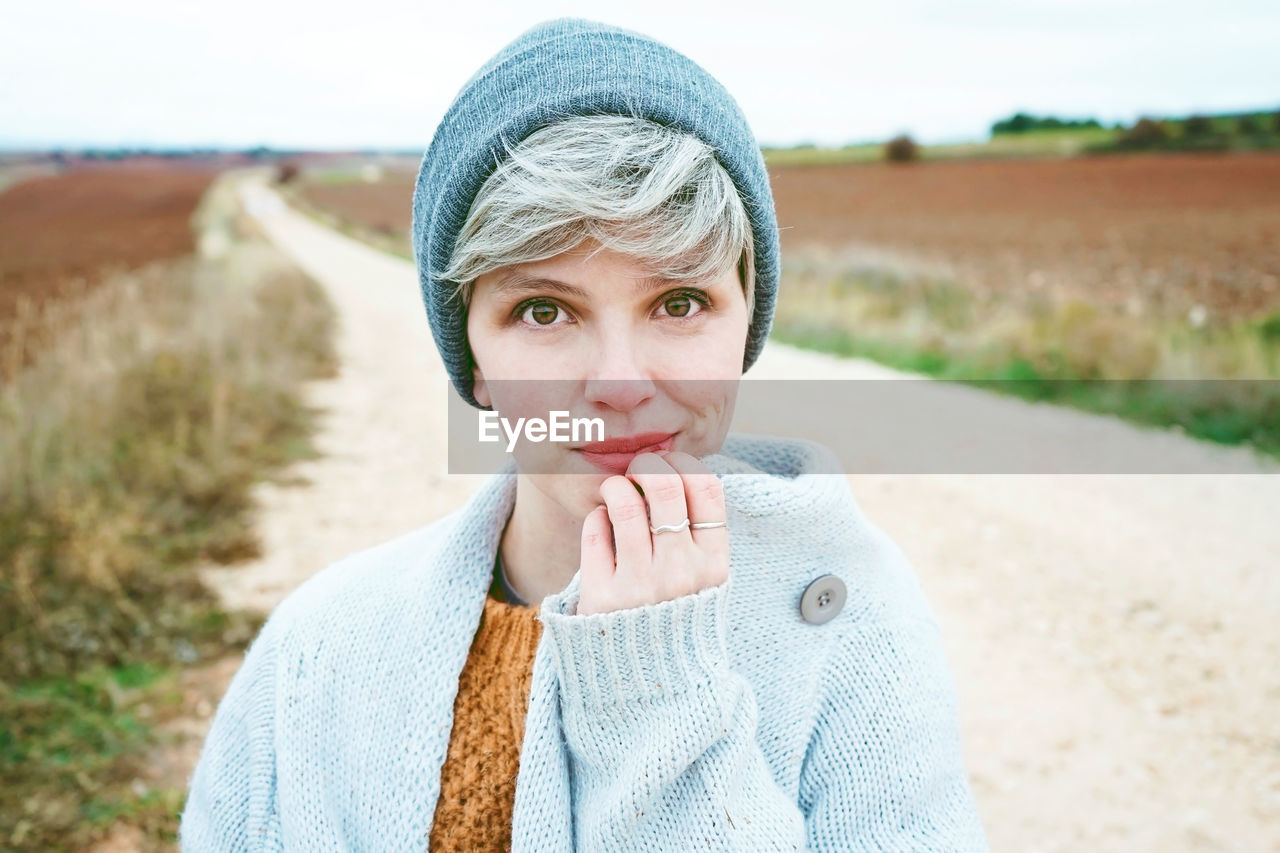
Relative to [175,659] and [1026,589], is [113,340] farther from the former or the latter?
[1026,589]

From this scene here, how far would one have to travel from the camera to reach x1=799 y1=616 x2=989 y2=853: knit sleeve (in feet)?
4.02

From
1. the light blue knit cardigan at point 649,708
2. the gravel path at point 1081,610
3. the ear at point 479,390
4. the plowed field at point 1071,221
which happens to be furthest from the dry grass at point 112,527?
the plowed field at point 1071,221

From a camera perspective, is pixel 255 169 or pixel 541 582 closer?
pixel 541 582

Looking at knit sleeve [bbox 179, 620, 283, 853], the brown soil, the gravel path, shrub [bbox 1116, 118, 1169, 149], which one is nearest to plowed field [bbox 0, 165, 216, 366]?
the gravel path

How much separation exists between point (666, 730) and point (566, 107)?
0.90 meters

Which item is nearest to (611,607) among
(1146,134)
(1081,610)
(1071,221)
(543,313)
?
(543,313)

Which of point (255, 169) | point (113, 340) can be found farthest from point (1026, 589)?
point (255, 169)

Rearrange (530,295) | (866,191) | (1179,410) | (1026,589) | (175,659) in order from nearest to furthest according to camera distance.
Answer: (530,295)
(175,659)
(1026,589)
(1179,410)
(866,191)

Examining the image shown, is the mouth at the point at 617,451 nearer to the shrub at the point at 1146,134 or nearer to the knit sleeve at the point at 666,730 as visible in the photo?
the knit sleeve at the point at 666,730

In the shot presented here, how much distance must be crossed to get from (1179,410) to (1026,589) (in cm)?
347

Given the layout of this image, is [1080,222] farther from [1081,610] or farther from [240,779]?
[240,779]

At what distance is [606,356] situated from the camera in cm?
121

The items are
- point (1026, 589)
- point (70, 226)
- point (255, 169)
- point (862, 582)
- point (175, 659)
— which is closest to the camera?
point (862, 582)

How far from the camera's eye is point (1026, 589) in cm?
427
